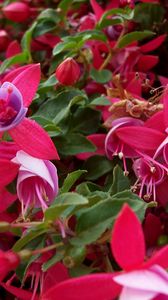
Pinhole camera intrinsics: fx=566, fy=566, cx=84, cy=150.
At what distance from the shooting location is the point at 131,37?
0.85 m

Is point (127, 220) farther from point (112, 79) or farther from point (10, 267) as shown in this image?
point (112, 79)

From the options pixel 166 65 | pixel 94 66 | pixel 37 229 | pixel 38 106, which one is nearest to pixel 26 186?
pixel 37 229

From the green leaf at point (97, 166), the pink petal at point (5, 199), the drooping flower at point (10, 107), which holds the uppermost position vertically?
the drooping flower at point (10, 107)

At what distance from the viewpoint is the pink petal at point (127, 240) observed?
0.44 meters

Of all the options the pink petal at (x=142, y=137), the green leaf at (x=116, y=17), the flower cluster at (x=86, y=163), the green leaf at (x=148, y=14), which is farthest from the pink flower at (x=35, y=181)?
the green leaf at (x=148, y=14)

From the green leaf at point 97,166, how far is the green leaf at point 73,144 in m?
0.03

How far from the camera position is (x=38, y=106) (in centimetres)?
81

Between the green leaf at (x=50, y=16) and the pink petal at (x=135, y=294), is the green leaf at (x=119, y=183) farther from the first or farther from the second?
the green leaf at (x=50, y=16)

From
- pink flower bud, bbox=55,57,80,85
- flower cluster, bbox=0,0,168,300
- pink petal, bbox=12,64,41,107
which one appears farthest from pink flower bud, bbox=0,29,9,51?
pink petal, bbox=12,64,41,107

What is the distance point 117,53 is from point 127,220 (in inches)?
20.4

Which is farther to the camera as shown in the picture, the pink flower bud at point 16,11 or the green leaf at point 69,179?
the pink flower bud at point 16,11

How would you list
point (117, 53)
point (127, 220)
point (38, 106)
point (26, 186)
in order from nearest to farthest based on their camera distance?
1. point (127, 220)
2. point (26, 186)
3. point (38, 106)
4. point (117, 53)

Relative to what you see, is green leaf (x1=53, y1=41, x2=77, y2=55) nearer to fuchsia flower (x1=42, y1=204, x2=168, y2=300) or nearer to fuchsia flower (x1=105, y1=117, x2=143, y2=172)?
fuchsia flower (x1=105, y1=117, x2=143, y2=172)

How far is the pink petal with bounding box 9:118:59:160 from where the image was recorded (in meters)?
0.58
